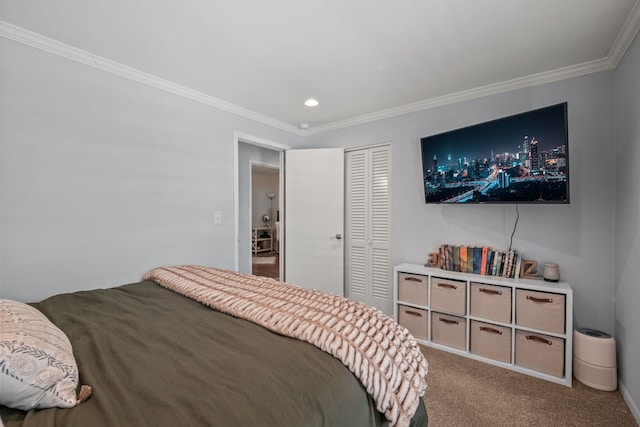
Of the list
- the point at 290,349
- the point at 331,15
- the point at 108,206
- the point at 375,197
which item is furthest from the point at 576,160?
the point at 108,206

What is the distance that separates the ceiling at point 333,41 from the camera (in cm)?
168

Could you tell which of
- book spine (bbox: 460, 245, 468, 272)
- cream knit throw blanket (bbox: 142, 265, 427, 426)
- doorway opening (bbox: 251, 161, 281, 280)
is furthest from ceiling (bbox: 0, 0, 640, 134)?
A: doorway opening (bbox: 251, 161, 281, 280)

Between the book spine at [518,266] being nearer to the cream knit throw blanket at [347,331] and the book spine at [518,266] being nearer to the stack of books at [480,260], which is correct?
the stack of books at [480,260]

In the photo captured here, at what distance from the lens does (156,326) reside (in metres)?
1.20

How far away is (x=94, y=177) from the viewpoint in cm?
216

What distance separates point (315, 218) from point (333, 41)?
2100 millimetres

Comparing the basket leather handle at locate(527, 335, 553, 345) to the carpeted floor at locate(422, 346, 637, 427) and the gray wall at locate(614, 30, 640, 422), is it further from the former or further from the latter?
the gray wall at locate(614, 30, 640, 422)

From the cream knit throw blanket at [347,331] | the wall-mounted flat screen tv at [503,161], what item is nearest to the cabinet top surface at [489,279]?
the wall-mounted flat screen tv at [503,161]

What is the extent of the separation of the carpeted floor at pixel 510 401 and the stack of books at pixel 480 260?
0.77 m

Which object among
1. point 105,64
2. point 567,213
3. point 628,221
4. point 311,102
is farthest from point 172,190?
point 628,221

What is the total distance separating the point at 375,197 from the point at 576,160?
1.78 metres

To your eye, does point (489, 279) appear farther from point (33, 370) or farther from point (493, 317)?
point (33, 370)

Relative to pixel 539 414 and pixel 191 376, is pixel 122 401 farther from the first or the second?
pixel 539 414

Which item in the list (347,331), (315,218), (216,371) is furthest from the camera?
(315,218)
